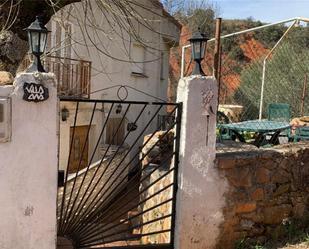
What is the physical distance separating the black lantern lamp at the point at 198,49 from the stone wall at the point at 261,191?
92 centimetres

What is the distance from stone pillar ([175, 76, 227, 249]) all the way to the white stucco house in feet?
12.6

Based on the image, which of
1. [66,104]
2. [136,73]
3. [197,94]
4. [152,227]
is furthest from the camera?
[136,73]

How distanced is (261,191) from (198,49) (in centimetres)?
171

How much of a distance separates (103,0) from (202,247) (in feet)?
10.9

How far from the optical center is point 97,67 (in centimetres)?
1137

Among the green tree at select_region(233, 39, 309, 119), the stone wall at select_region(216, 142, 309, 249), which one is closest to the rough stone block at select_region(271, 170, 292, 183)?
the stone wall at select_region(216, 142, 309, 249)

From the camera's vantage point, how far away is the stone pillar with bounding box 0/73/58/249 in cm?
322

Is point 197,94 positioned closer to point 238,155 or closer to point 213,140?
point 213,140

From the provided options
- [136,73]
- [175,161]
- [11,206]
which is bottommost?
[11,206]

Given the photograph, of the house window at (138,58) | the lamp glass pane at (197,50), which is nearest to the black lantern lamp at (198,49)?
the lamp glass pane at (197,50)

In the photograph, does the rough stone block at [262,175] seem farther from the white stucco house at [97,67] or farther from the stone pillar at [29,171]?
the white stucco house at [97,67]

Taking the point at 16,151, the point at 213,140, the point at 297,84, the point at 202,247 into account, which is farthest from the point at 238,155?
the point at 297,84

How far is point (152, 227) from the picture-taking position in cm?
523

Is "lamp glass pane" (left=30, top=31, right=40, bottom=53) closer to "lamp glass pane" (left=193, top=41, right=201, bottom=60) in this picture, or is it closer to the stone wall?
"lamp glass pane" (left=193, top=41, right=201, bottom=60)
